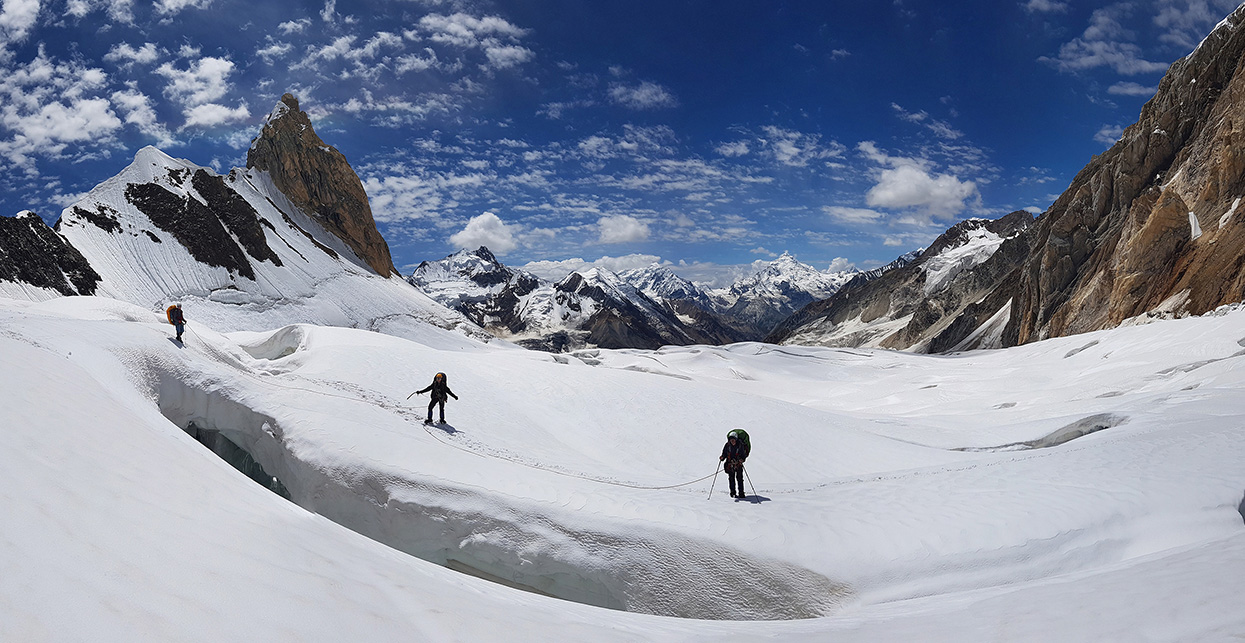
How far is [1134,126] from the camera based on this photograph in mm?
49125

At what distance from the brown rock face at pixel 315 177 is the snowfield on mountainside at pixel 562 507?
83.7 metres

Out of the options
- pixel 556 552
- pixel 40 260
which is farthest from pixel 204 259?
pixel 556 552

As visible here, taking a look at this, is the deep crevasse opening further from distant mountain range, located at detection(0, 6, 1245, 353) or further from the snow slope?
the snow slope

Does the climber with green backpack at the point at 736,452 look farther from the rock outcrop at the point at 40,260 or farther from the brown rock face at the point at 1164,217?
the rock outcrop at the point at 40,260

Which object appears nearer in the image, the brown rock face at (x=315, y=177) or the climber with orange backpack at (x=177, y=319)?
the climber with orange backpack at (x=177, y=319)

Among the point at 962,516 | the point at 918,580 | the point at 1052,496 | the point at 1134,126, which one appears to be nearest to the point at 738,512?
the point at 918,580

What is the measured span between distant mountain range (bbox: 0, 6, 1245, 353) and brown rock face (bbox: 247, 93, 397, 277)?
0.81 ft

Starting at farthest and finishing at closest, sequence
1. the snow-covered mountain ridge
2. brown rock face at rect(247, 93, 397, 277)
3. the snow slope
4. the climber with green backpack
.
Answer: brown rock face at rect(247, 93, 397, 277) < the snow slope < the snow-covered mountain ridge < the climber with green backpack

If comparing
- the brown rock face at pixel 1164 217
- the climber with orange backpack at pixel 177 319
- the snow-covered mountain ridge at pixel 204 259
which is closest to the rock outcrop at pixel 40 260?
the snow-covered mountain ridge at pixel 204 259

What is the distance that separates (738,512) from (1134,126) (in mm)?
62855

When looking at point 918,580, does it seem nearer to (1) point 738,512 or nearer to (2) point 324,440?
(1) point 738,512

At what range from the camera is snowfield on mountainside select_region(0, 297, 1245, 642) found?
3.65 meters

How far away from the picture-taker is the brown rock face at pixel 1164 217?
32.7 meters

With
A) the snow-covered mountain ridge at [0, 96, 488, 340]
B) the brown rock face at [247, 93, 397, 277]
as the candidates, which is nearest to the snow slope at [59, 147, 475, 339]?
the snow-covered mountain ridge at [0, 96, 488, 340]
